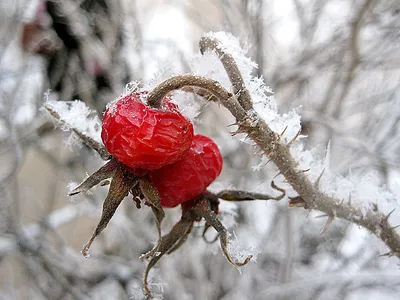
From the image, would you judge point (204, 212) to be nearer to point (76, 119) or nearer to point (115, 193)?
point (115, 193)

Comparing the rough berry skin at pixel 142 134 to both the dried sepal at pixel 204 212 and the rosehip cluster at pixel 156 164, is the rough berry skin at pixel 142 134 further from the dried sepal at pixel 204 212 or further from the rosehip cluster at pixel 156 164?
the dried sepal at pixel 204 212


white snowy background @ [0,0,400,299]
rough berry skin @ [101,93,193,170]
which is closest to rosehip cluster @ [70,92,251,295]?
rough berry skin @ [101,93,193,170]

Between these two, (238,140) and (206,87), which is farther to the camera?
(238,140)

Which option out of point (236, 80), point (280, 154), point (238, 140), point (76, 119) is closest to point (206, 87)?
point (236, 80)

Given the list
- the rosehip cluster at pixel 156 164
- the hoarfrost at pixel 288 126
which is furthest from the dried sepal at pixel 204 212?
the hoarfrost at pixel 288 126

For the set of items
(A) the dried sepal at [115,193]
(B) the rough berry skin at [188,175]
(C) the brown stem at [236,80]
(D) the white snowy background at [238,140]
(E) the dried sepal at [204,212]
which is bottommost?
(D) the white snowy background at [238,140]

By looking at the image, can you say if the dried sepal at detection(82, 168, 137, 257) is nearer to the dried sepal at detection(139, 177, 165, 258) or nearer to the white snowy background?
the dried sepal at detection(139, 177, 165, 258)
